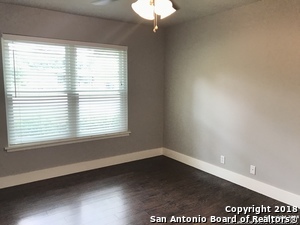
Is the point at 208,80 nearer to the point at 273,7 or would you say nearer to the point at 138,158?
the point at 273,7

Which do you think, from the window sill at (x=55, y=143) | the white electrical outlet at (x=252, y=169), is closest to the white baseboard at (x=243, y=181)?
the white electrical outlet at (x=252, y=169)

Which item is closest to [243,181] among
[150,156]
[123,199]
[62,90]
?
[123,199]

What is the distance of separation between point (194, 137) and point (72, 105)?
6.65 ft

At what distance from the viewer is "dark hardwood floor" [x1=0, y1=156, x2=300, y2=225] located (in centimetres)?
252

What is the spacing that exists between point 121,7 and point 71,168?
248 cm

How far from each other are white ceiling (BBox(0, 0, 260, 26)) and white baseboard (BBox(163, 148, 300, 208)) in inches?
90.0

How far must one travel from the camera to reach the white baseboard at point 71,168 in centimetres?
327

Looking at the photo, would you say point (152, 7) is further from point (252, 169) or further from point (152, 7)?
point (252, 169)

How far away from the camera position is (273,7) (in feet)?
9.23

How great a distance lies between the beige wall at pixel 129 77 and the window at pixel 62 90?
0.12m

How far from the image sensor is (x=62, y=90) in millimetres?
3502

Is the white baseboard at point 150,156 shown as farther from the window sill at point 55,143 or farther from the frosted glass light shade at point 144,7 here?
the frosted glass light shade at point 144,7

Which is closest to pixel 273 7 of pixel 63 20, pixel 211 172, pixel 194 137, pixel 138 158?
pixel 194 137

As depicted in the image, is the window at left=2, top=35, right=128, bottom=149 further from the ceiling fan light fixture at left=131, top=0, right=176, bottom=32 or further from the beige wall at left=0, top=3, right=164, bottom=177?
the ceiling fan light fixture at left=131, top=0, right=176, bottom=32
